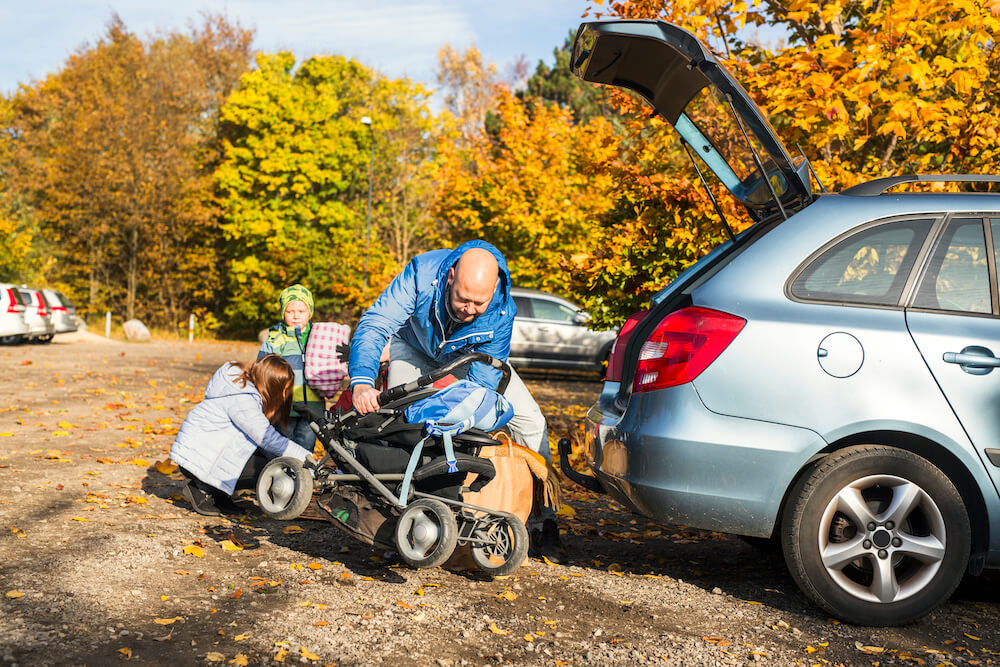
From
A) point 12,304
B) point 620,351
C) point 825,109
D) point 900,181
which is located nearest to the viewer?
point 900,181

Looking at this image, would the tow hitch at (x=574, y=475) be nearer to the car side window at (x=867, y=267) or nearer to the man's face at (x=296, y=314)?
the car side window at (x=867, y=267)

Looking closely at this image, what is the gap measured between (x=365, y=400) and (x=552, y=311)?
45.4 feet

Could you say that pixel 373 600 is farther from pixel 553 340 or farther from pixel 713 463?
pixel 553 340

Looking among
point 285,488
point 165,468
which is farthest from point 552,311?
point 285,488

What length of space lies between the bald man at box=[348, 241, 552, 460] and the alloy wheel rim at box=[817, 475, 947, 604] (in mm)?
1662

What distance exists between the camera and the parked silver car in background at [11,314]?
80.3 ft

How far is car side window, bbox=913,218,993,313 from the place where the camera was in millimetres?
3852

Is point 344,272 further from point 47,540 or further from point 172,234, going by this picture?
point 47,540

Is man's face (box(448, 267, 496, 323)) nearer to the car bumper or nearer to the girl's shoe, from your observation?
the car bumper

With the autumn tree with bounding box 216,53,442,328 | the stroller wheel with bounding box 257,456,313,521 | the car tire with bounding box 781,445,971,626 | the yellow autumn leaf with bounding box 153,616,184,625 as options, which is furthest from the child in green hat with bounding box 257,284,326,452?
the autumn tree with bounding box 216,53,442,328

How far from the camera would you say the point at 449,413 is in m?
4.14

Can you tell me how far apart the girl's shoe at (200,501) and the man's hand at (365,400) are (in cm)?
195

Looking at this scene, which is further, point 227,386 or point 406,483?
point 227,386

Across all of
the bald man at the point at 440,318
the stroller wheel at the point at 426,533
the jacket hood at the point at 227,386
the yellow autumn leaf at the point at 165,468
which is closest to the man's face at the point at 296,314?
the jacket hood at the point at 227,386
